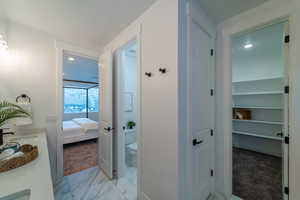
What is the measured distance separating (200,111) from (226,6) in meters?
1.32

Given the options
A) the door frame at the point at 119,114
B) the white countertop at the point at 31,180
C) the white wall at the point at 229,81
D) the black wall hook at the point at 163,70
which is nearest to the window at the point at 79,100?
the door frame at the point at 119,114

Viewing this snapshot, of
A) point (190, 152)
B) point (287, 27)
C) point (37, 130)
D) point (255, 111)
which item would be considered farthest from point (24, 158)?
point (255, 111)

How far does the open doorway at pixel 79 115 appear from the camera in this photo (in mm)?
2887

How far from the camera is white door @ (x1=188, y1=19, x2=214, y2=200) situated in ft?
4.58

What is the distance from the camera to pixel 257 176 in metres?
2.31

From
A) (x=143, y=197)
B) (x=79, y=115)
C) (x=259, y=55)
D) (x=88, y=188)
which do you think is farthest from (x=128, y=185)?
(x=79, y=115)

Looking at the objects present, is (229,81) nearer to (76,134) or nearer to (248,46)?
(248,46)

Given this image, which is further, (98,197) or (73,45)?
(73,45)

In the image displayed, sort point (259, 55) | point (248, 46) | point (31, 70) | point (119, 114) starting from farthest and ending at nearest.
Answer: point (259, 55) → point (248, 46) → point (119, 114) → point (31, 70)

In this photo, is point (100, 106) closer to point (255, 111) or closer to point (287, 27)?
point (287, 27)

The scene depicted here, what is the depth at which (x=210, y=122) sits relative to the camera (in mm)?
1779

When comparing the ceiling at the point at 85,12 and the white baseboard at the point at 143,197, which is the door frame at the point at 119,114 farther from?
the white baseboard at the point at 143,197

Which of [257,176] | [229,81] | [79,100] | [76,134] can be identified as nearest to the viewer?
[229,81]

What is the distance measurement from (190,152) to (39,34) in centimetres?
287
